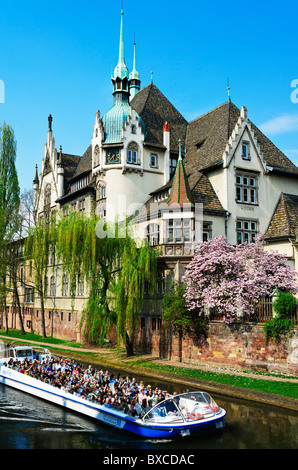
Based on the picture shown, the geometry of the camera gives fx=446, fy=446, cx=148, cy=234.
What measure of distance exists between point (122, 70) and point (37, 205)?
A: 22.6 m

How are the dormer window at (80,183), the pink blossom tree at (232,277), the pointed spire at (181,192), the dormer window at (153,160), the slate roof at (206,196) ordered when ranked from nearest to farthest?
1. the pink blossom tree at (232,277)
2. the pointed spire at (181,192)
3. the slate roof at (206,196)
4. the dormer window at (153,160)
5. the dormer window at (80,183)

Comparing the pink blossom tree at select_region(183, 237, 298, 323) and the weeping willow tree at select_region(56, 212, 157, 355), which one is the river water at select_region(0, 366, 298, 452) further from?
the weeping willow tree at select_region(56, 212, 157, 355)

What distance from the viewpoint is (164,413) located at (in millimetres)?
17000

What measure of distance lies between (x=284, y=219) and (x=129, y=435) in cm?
2177

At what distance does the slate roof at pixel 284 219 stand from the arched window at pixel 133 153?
1296 cm

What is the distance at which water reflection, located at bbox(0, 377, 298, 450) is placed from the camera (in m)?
15.9

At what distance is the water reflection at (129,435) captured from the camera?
15.9 meters

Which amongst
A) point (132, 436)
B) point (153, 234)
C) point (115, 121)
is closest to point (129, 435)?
point (132, 436)

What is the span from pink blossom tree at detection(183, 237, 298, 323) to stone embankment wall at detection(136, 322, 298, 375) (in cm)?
114

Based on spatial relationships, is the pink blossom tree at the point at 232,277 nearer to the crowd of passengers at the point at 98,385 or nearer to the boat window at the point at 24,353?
the crowd of passengers at the point at 98,385

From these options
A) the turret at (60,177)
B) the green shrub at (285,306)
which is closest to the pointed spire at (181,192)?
the green shrub at (285,306)
